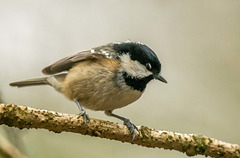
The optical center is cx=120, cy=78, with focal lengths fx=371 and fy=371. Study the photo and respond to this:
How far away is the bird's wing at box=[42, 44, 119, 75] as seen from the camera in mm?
3867

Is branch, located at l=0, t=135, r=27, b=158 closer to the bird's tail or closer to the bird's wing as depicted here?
the bird's wing

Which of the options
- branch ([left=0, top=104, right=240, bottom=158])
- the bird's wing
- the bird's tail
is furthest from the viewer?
the bird's tail

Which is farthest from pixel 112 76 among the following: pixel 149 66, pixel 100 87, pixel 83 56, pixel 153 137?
pixel 153 137

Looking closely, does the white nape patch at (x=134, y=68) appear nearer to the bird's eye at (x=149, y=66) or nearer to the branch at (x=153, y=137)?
the bird's eye at (x=149, y=66)

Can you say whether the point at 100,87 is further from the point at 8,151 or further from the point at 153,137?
the point at 8,151

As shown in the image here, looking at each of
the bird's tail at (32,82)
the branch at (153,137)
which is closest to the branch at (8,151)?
the branch at (153,137)

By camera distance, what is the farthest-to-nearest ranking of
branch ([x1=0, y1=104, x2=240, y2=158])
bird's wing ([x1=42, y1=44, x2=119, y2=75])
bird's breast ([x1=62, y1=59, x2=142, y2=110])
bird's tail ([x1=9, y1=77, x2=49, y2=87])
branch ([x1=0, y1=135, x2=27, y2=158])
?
bird's tail ([x1=9, y1=77, x2=49, y2=87]) → bird's wing ([x1=42, y1=44, x2=119, y2=75]) → bird's breast ([x1=62, y1=59, x2=142, y2=110]) → branch ([x1=0, y1=104, x2=240, y2=158]) → branch ([x1=0, y1=135, x2=27, y2=158])

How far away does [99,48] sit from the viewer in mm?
4016

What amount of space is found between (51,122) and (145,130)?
84 centimetres

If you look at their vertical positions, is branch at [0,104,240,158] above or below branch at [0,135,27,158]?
above

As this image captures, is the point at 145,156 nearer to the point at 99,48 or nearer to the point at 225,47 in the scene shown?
the point at 99,48

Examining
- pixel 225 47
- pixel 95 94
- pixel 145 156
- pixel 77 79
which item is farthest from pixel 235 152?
pixel 225 47

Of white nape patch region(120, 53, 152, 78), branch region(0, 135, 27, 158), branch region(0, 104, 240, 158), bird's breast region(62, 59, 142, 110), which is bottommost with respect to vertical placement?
branch region(0, 135, 27, 158)

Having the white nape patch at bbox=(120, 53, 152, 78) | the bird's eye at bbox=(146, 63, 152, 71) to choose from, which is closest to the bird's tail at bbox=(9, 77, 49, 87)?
the white nape patch at bbox=(120, 53, 152, 78)
